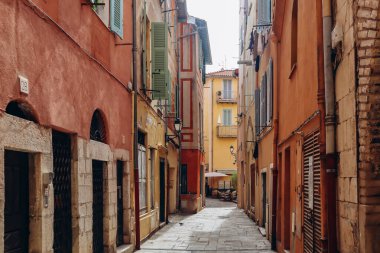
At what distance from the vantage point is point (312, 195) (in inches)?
289

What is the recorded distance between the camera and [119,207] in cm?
1116

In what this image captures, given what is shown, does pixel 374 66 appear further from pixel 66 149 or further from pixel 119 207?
pixel 119 207

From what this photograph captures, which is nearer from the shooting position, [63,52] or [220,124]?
[63,52]

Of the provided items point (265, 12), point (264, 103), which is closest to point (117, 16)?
point (265, 12)

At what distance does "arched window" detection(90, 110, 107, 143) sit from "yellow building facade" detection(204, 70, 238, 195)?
3547 cm

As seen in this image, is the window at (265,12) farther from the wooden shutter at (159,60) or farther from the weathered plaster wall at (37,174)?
the weathered plaster wall at (37,174)

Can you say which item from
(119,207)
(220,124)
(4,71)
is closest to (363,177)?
(4,71)

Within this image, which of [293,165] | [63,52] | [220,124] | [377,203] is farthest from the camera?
[220,124]

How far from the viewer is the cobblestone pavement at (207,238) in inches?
474

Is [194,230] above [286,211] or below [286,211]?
below

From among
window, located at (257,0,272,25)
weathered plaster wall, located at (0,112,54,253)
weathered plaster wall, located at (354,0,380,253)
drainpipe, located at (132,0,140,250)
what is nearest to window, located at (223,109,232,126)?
window, located at (257,0,272,25)

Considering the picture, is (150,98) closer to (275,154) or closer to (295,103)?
(275,154)

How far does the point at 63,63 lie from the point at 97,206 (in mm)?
3338

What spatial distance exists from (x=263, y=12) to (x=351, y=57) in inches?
397
